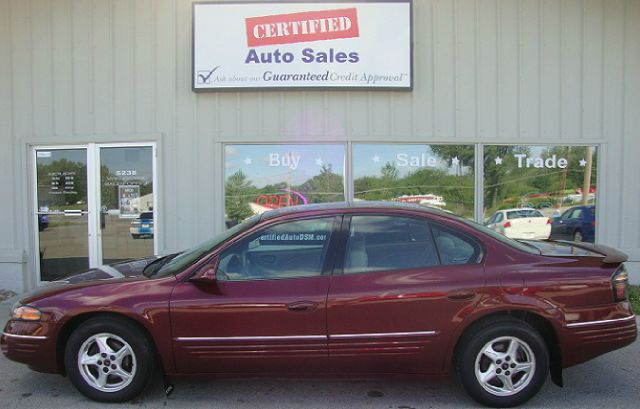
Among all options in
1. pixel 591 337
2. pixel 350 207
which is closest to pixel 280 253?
pixel 350 207

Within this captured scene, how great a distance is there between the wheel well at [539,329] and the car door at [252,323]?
3.53 ft

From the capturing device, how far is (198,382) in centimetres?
404

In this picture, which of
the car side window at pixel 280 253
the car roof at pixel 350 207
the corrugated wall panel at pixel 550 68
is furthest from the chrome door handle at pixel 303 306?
the corrugated wall panel at pixel 550 68

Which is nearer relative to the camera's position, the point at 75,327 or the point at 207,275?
the point at 207,275

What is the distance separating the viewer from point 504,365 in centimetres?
351

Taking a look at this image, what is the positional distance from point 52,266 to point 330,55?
539 cm

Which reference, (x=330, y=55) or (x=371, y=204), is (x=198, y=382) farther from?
(x=330, y=55)

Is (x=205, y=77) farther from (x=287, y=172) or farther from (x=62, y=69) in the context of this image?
(x=62, y=69)

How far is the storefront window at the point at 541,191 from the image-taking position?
7473mm

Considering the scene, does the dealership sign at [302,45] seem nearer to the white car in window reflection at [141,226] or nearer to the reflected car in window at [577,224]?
the white car in window reflection at [141,226]

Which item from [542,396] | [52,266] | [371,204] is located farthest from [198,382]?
[52,266]

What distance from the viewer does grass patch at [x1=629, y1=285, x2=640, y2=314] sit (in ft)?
20.1

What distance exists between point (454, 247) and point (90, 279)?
113 inches

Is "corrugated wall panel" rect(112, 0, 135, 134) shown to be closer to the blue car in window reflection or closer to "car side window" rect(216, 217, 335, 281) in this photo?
the blue car in window reflection
